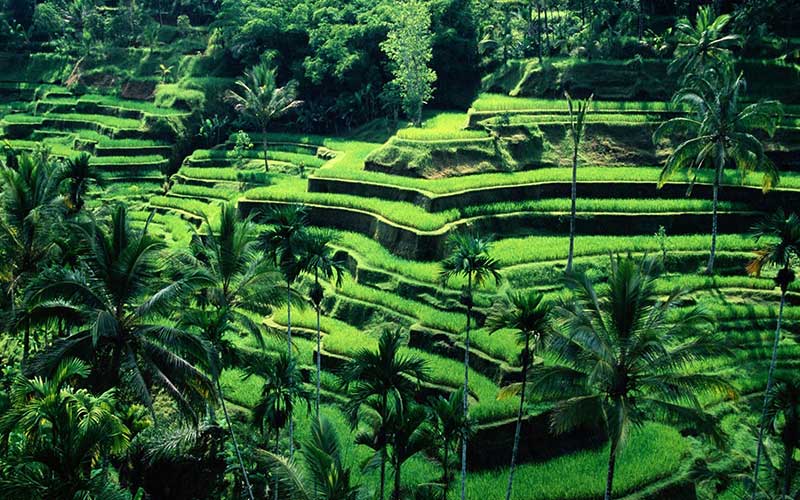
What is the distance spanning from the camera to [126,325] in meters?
17.1

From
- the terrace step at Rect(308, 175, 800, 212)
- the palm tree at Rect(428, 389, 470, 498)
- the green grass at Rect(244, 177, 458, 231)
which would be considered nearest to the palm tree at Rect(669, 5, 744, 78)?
the terrace step at Rect(308, 175, 800, 212)

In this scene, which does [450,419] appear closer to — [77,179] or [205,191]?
[77,179]

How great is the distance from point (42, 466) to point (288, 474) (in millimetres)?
3909

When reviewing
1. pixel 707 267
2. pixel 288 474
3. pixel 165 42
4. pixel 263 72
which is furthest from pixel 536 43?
pixel 288 474

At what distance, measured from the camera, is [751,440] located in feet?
66.0

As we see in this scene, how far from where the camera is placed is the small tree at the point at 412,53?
132ft

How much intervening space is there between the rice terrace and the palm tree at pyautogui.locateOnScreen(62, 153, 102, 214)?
10 centimetres

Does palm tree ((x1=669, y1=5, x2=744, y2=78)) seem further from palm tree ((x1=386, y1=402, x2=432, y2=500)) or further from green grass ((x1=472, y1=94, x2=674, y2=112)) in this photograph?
palm tree ((x1=386, y1=402, x2=432, y2=500))

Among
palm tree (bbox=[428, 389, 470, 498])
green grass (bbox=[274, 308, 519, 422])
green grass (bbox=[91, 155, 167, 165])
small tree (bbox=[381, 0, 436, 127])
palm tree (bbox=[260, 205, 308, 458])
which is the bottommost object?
green grass (bbox=[274, 308, 519, 422])

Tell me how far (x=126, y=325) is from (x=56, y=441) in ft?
13.8

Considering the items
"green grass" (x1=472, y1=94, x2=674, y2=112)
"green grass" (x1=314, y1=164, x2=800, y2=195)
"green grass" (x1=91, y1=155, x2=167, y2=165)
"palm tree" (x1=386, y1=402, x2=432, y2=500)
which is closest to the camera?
"palm tree" (x1=386, y1=402, x2=432, y2=500)

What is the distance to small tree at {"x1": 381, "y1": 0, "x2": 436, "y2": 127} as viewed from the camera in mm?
40156

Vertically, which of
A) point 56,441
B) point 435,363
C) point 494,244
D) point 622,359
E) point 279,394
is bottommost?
point 435,363

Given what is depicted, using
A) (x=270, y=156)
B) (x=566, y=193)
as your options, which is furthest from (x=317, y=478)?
(x=270, y=156)
